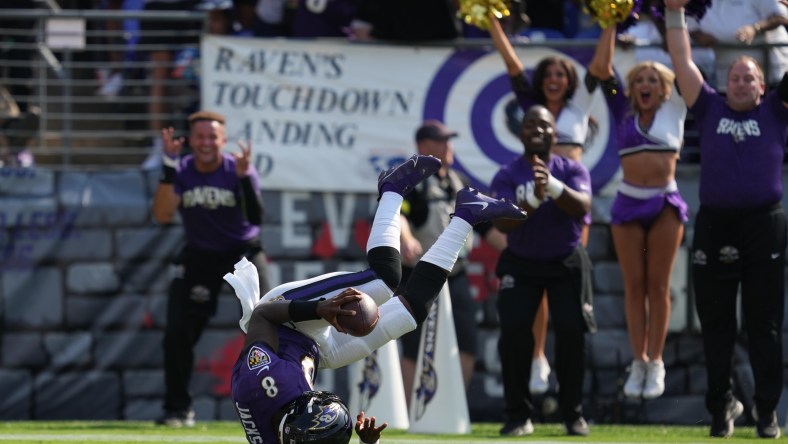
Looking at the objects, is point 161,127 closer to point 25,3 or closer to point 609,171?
point 25,3

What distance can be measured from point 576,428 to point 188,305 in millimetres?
2973

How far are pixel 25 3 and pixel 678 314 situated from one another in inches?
251

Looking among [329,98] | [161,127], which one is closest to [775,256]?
[329,98]

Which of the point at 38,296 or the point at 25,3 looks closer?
the point at 38,296

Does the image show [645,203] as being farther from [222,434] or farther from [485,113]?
[222,434]

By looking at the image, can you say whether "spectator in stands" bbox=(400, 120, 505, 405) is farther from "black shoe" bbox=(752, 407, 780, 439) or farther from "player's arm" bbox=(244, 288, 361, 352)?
"player's arm" bbox=(244, 288, 361, 352)

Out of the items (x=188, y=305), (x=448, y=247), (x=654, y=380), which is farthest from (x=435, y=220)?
(x=448, y=247)

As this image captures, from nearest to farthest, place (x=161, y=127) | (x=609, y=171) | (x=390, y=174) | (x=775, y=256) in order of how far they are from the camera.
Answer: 1. (x=390, y=174)
2. (x=775, y=256)
3. (x=609, y=171)
4. (x=161, y=127)

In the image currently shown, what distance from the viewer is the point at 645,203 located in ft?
30.8

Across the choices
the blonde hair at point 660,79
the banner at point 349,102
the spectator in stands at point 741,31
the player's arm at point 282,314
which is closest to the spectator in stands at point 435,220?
the banner at point 349,102

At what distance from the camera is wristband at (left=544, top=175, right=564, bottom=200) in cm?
866

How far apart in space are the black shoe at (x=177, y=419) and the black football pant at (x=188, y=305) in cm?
3

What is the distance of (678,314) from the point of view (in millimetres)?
11297

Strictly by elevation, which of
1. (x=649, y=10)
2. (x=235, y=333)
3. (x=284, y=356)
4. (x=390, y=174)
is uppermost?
(x=649, y=10)
